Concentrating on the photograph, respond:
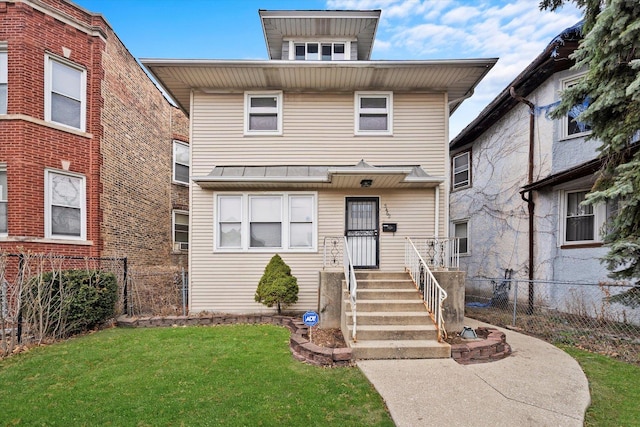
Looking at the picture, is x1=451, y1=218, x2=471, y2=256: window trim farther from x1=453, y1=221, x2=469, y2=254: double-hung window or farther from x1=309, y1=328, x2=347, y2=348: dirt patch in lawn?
x1=309, y1=328, x2=347, y2=348: dirt patch in lawn

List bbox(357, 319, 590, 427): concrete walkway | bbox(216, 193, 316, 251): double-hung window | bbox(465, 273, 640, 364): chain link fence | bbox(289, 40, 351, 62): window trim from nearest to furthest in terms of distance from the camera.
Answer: bbox(357, 319, 590, 427): concrete walkway < bbox(465, 273, 640, 364): chain link fence < bbox(216, 193, 316, 251): double-hung window < bbox(289, 40, 351, 62): window trim

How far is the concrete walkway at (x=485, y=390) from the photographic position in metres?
3.42

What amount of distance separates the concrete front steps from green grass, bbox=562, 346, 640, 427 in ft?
5.89

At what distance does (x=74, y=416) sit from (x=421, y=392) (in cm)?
388

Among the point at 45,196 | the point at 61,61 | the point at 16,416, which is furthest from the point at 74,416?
the point at 61,61

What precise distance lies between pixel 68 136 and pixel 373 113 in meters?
7.72

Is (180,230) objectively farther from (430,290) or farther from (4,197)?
(430,290)

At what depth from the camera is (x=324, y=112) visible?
848 centimetres

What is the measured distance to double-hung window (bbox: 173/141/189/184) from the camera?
42.0 ft

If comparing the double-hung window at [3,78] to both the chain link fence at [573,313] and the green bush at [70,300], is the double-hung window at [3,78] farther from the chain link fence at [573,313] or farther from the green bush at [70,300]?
the chain link fence at [573,313]

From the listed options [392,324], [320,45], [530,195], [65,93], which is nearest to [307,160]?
[320,45]

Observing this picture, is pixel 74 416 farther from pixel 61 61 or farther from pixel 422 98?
pixel 422 98

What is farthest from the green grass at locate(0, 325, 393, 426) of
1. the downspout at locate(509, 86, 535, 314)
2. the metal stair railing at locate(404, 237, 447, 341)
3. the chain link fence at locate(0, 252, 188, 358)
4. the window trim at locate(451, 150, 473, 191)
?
the window trim at locate(451, 150, 473, 191)

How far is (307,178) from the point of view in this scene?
7.78 meters
